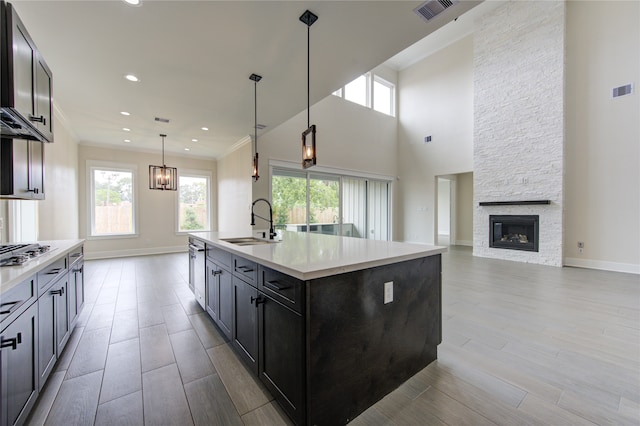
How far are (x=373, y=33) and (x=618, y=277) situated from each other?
5633 millimetres

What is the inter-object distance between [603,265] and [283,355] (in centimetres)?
660

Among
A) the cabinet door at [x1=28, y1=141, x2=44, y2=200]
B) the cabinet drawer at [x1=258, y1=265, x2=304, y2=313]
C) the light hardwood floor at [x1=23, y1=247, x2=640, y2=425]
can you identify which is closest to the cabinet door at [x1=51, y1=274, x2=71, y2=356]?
the light hardwood floor at [x1=23, y1=247, x2=640, y2=425]

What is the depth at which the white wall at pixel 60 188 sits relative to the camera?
13.4 ft

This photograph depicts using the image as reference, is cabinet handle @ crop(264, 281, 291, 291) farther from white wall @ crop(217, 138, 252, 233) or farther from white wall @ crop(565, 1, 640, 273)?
white wall @ crop(565, 1, 640, 273)

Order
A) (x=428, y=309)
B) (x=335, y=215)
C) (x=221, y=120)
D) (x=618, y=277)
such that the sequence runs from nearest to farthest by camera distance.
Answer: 1. (x=428, y=309)
2. (x=618, y=277)
3. (x=221, y=120)
4. (x=335, y=215)

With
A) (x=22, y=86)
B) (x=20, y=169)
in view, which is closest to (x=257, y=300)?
(x=22, y=86)

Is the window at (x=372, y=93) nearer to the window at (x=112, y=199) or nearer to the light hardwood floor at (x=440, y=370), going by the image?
the window at (x=112, y=199)

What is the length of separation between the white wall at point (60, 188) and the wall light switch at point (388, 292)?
492 centimetres

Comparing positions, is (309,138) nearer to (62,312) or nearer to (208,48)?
(208,48)

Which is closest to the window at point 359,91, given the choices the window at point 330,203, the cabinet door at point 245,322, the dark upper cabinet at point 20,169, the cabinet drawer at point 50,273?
the window at point 330,203

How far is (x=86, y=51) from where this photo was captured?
2736 millimetres

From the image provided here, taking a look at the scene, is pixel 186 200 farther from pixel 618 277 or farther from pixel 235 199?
pixel 618 277

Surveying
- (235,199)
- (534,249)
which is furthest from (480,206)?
(235,199)

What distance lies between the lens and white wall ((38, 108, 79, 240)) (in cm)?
409
